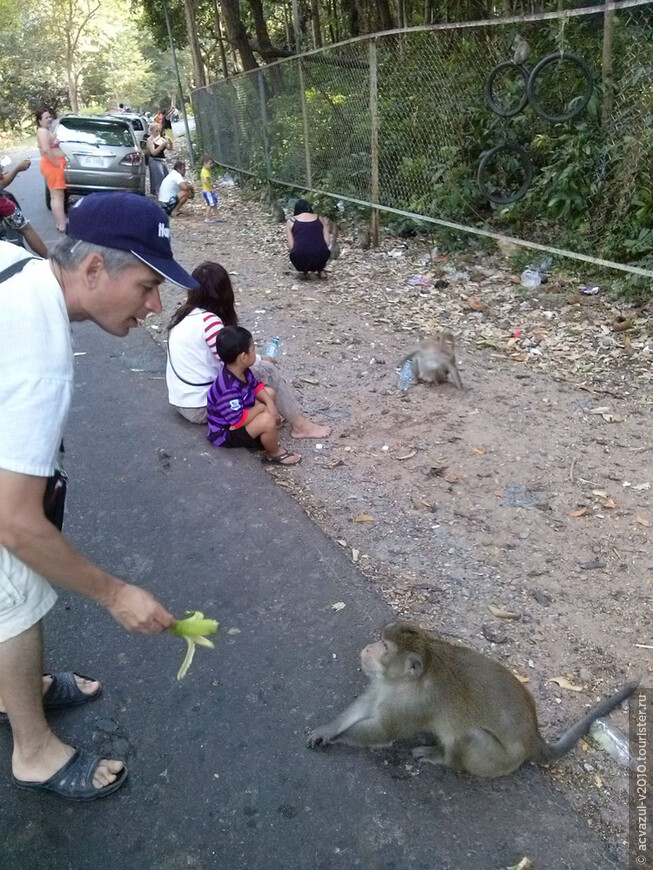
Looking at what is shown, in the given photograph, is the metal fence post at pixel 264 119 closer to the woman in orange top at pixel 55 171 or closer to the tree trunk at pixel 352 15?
the woman in orange top at pixel 55 171

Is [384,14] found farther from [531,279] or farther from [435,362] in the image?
[435,362]

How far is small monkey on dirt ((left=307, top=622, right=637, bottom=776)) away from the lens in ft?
7.93

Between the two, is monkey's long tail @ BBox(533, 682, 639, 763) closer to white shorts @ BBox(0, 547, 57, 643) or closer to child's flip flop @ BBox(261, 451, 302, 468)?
white shorts @ BBox(0, 547, 57, 643)

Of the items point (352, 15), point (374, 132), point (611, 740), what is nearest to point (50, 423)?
point (611, 740)

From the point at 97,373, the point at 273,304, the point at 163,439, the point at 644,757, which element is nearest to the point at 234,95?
the point at 273,304

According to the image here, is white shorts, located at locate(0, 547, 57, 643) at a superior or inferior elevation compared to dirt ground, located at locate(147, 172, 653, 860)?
superior

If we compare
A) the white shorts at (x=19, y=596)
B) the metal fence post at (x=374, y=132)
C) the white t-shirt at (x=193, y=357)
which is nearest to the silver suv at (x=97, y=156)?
the metal fence post at (x=374, y=132)

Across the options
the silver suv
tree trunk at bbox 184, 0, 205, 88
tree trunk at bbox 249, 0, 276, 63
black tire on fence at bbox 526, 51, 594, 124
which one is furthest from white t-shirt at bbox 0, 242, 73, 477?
tree trunk at bbox 184, 0, 205, 88

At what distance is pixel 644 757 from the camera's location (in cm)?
261

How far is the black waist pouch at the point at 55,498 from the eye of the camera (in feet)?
7.04

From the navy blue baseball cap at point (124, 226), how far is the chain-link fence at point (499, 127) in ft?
15.8

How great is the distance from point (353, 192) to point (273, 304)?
3121 mm

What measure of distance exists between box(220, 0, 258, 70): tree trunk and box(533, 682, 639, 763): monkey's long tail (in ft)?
60.2

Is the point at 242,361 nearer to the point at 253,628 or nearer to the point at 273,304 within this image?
the point at 253,628
